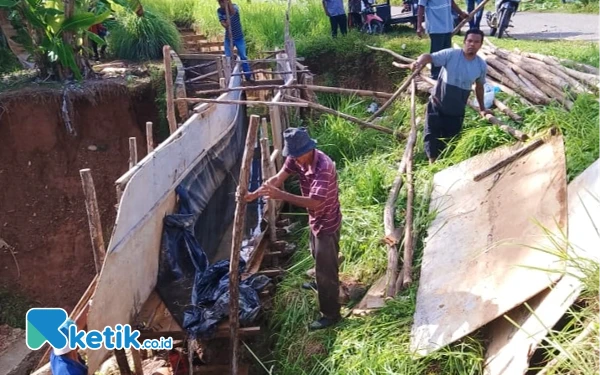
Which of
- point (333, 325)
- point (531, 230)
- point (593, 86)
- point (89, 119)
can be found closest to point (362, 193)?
point (333, 325)

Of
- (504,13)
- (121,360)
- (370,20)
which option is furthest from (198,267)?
(504,13)

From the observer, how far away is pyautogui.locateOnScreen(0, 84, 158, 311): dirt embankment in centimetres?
840

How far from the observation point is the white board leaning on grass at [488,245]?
11.3 ft

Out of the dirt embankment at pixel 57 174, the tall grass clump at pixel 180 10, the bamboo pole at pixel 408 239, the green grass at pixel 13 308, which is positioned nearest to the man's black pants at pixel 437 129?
the bamboo pole at pixel 408 239

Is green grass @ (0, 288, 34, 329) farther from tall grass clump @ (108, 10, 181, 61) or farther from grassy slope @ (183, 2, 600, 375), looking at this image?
tall grass clump @ (108, 10, 181, 61)

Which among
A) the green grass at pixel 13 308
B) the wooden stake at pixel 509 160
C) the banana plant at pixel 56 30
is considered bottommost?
the green grass at pixel 13 308

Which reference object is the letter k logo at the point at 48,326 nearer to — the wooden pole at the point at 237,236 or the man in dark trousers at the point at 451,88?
the wooden pole at the point at 237,236

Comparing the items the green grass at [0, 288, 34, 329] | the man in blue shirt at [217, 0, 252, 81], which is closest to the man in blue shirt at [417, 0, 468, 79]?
the man in blue shirt at [217, 0, 252, 81]

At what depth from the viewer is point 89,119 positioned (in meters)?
9.06

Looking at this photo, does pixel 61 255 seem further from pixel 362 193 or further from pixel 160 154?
pixel 362 193

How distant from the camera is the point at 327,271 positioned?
13.3 feet

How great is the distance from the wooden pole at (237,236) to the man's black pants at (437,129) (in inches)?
100

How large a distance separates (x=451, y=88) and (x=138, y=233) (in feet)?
10.7

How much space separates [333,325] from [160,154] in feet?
6.88
